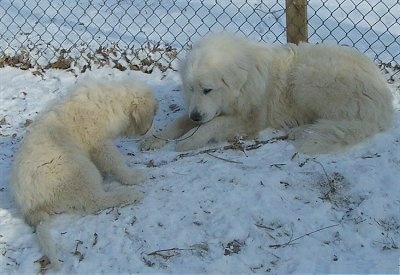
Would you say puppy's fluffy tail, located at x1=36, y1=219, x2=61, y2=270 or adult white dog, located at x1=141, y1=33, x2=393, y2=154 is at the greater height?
adult white dog, located at x1=141, y1=33, x2=393, y2=154

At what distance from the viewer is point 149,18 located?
779cm

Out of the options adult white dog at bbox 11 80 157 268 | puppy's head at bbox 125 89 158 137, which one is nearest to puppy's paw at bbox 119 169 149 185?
adult white dog at bbox 11 80 157 268

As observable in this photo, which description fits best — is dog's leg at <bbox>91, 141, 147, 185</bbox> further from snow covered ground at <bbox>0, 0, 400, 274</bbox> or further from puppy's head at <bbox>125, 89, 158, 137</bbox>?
puppy's head at <bbox>125, 89, 158, 137</bbox>

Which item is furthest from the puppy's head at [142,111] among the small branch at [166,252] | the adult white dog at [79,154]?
the small branch at [166,252]

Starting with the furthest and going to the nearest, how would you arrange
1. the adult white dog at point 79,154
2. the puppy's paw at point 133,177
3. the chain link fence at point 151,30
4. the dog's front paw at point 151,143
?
1. the chain link fence at point 151,30
2. the dog's front paw at point 151,143
3. the puppy's paw at point 133,177
4. the adult white dog at point 79,154

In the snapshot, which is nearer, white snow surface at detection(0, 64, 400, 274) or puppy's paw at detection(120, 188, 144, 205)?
white snow surface at detection(0, 64, 400, 274)

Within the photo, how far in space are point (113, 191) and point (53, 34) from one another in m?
3.93

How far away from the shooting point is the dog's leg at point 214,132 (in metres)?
4.75

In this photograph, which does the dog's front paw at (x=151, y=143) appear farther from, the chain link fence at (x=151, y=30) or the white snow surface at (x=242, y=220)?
the chain link fence at (x=151, y=30)

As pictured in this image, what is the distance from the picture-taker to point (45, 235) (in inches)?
136

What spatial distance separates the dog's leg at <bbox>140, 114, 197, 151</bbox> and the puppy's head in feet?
0.77

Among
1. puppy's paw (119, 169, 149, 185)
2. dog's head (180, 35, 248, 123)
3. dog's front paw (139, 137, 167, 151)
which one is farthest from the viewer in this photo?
dog's front paw (139, 137, 167, 151)

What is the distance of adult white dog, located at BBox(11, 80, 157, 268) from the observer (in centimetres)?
365

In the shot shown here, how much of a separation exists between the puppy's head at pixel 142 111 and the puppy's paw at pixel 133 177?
48 centimetres
